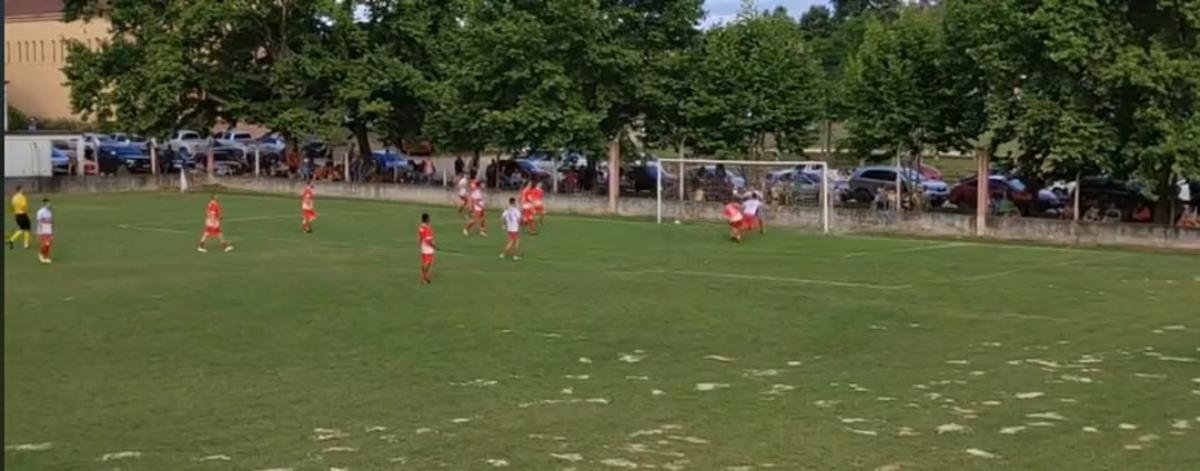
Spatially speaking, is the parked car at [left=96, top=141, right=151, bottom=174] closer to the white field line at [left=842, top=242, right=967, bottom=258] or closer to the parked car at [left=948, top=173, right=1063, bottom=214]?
the parked car at [left=948, top=173, right=1063, bottom=214]

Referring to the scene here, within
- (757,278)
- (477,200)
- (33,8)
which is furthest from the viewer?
(33,8)

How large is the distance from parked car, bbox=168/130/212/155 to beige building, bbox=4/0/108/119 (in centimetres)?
3233

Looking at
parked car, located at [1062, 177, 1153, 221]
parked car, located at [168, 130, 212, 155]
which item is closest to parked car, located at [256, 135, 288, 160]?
parked car, located at [168, 130, 212, 155]

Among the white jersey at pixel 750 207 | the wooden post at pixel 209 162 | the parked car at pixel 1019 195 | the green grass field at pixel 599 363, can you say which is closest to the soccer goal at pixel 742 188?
the white jersey at pixel 750 207

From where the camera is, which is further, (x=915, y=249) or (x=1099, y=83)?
(x=1099, y=83)

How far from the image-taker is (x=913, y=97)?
40.6 metres

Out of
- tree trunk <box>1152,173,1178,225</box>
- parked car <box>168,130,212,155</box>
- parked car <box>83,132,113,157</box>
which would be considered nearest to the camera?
tree trunk <box>1152,173,1178,225</box>

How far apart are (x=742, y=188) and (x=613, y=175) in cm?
461

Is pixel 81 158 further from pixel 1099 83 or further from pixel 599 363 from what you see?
pixel 599 363

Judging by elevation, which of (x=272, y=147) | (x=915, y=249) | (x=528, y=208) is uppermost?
(x=272, y=147)

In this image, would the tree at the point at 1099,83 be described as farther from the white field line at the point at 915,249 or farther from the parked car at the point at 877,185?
the parked car at the point at 877,185

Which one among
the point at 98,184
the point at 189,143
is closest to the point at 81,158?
the point at 98,184

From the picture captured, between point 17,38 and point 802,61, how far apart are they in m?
73.1

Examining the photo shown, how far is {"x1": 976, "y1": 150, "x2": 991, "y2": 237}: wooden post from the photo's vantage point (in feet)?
122
